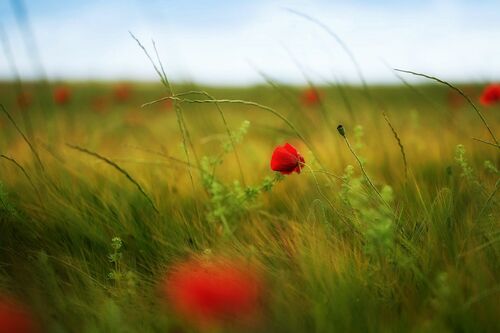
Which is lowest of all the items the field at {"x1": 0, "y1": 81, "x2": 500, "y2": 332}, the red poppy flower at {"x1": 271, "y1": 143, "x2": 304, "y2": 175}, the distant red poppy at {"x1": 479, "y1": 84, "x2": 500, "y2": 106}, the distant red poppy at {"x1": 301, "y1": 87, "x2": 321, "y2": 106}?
the field at {"x1": 0, "y1": 81, "x2": 500, "y2": 332}

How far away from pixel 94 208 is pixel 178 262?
0.47 meters

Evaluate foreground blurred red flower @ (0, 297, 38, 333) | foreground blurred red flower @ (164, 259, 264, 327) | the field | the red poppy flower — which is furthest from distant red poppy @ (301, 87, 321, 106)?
foreground blurred red flower @ (0, 297, 38, 333)

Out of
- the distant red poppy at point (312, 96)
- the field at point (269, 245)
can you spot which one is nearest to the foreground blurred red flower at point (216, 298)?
the field at point (269, 245)

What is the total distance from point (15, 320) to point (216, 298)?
0.38 meters

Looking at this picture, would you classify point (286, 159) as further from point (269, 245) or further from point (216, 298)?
point (216, 298)

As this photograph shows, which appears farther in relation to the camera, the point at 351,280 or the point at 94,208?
the point at 94,208

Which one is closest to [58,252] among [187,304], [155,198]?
[155,198]

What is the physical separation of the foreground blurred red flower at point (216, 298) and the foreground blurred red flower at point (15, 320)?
0.88 ft

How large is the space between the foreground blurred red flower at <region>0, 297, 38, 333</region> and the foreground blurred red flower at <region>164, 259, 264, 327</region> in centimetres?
27

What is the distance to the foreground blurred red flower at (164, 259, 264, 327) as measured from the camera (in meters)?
0.72

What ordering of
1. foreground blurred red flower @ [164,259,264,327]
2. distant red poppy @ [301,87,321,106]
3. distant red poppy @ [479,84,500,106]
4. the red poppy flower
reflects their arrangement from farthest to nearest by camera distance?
distant red poppy @ [479,84,500,106], distant red poppy @ [301,87,321,106], the red poppy flower, foreground blurred red flower @ [164,259,264,327]

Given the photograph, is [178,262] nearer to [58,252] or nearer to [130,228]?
[130,228]

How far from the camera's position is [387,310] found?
2.64 feet

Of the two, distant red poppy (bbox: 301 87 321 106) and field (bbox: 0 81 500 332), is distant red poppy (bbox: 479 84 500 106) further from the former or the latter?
distant red poppy (bbox: 301 87 321 106)
